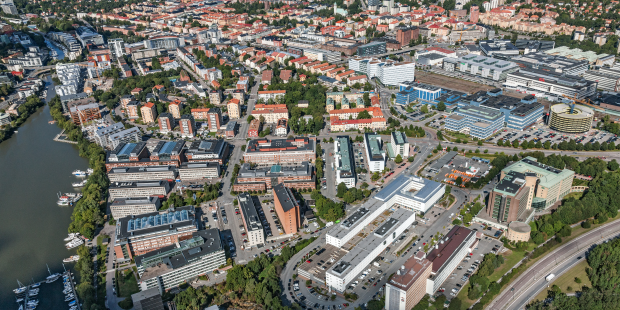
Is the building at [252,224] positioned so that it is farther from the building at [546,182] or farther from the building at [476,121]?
the building at [476,121]

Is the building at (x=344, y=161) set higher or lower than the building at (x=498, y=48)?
lower

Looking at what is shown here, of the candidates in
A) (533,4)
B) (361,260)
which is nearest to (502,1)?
(533,4)

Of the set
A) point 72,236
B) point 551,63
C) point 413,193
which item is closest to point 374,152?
point 413,193

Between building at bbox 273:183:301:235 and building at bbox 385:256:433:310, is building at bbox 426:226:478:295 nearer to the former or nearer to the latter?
building at bbox 385:256:433:310

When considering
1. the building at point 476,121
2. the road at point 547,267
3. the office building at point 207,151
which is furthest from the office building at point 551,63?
the office building at point 207,151

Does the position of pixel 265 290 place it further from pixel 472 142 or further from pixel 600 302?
pixel 472 142

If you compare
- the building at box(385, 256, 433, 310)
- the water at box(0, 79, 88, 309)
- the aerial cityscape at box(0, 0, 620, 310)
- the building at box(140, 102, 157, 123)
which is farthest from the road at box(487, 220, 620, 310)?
the building at box(140, 102, 157, 123)
